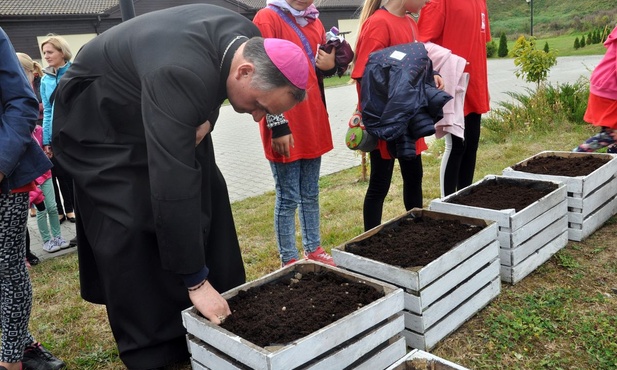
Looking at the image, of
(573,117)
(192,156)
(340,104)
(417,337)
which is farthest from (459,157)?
(340,104)

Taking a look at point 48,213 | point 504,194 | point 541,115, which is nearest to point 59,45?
point 48,213

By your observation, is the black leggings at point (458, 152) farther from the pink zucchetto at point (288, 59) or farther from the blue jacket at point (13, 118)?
the blue jacket at point (13, 118)

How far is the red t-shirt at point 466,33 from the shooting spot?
150 inches

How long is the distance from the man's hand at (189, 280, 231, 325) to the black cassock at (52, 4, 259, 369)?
0.53 ft

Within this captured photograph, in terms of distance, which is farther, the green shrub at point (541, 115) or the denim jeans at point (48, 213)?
the green shrub at point (541, 115)

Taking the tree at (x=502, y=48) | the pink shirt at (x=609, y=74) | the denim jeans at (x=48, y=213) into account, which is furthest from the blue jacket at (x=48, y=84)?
the tree at (x=502, y=48)

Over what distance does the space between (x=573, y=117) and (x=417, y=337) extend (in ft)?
21.7

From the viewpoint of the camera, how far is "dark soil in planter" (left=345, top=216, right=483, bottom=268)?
2.63 meters

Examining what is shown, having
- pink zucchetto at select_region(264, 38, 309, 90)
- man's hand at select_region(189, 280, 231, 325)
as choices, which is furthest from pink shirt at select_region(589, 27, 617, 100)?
man's hand at select_region(189, 280, 231, 325)

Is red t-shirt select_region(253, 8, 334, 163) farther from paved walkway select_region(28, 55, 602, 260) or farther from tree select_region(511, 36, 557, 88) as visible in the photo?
tree select_region(511, 36, 557, 88)

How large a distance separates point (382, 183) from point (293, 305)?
56.6 inches

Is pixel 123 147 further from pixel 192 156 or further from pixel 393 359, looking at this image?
pixel 393 359

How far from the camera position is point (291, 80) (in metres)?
2.05

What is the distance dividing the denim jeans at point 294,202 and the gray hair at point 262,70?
4.07 feet
